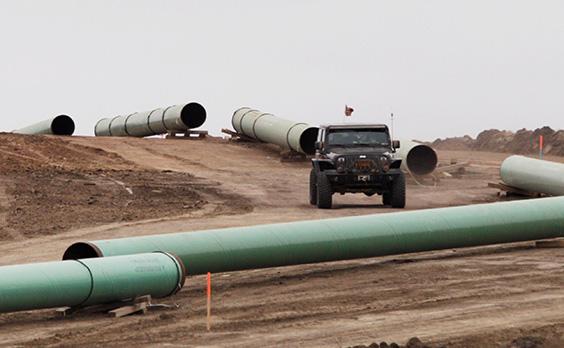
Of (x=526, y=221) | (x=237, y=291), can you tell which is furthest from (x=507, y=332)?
(x=526, y=221)

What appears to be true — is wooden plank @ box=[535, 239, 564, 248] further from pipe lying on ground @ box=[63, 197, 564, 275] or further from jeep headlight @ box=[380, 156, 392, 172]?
jeep headlight @ box=[380, 156, 392, 172]

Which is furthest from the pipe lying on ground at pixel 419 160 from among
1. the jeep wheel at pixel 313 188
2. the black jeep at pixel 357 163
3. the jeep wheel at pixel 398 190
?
the black jeep at pixel 357 163

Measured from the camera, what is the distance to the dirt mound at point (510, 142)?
57206mm

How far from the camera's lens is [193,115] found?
4991cm

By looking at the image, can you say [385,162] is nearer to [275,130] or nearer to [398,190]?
[398,190]

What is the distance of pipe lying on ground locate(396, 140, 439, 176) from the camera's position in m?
37.9

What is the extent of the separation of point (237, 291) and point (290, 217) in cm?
1050

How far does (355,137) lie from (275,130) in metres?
15.1

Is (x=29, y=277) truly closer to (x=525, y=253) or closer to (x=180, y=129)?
(x=525, y=253)

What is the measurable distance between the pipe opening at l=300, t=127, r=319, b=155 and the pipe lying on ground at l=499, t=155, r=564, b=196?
10713 millimetres

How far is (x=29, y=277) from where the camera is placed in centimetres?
1592

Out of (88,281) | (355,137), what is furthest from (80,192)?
(88,281)

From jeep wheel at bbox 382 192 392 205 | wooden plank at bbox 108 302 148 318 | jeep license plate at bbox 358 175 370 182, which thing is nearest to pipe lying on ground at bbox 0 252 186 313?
wooden plank at bbox 108 302 148 318

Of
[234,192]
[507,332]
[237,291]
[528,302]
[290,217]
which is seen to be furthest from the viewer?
[234,192]
